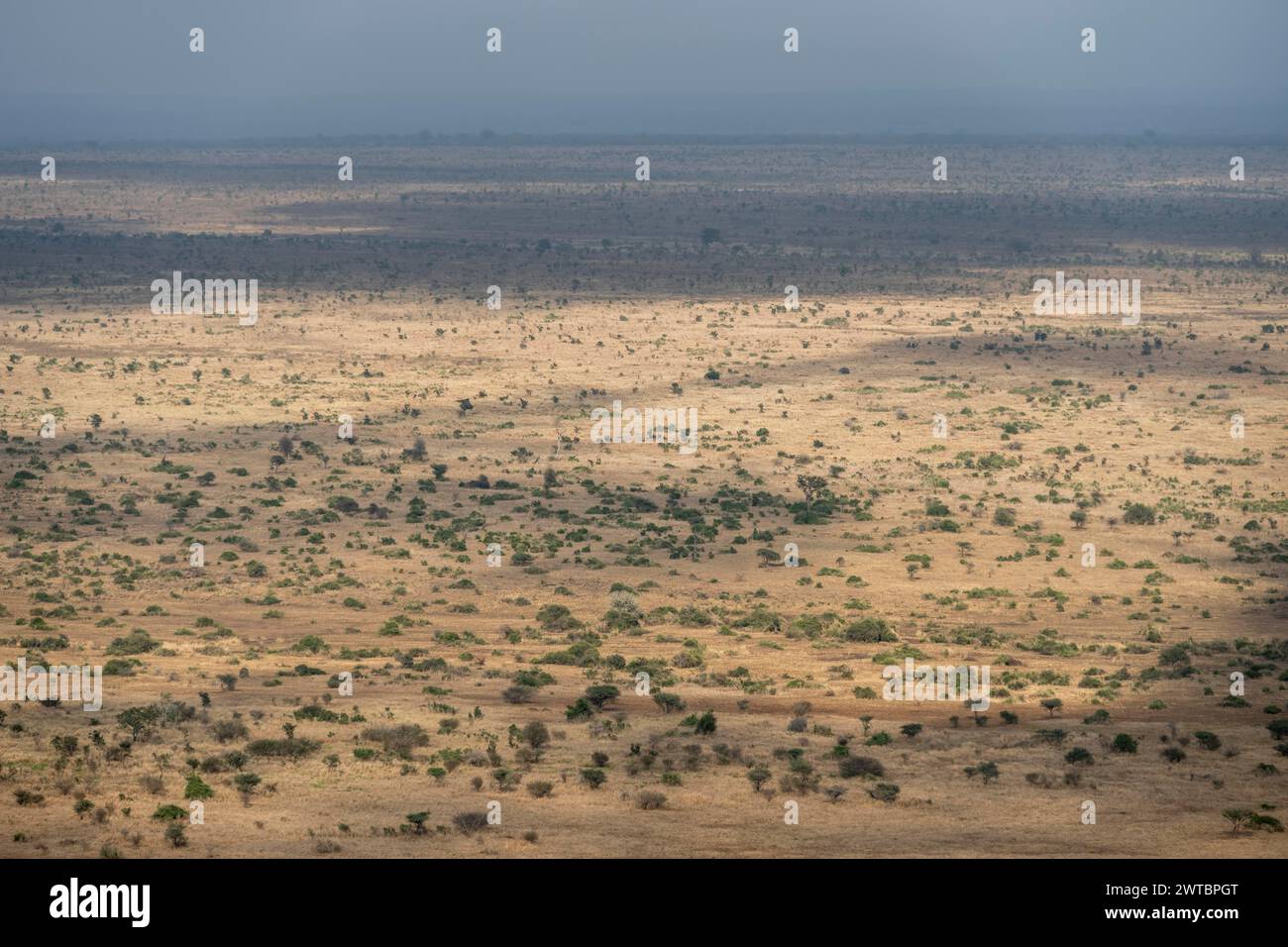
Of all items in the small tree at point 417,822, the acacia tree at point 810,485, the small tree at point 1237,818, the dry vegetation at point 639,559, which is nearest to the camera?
the small tree at point 417,822

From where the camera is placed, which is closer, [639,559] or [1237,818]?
[1237,818]

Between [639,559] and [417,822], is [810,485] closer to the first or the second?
[639,559]

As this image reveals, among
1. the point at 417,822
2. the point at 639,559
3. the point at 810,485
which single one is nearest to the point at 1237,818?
the point at 417,822

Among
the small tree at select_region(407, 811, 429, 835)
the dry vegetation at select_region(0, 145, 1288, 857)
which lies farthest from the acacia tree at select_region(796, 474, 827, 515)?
the small tree at select_region(407, 811, 429, 835)

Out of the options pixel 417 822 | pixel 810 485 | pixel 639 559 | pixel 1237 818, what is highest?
pixel 810 485

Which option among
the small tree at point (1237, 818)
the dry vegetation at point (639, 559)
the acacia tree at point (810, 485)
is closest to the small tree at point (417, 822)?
the dry vegetation at point (639, 559)

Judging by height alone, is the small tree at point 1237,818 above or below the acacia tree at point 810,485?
below

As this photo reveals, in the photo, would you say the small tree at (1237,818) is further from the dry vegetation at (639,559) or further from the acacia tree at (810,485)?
the acacia tree at (810,485)

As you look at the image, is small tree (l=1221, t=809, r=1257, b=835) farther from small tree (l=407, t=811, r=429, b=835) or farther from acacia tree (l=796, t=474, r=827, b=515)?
acacia tree (l=796, t=474, r=827, b=515)

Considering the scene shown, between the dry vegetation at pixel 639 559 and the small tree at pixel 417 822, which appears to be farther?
the dry vegetation at pixel 639 559
